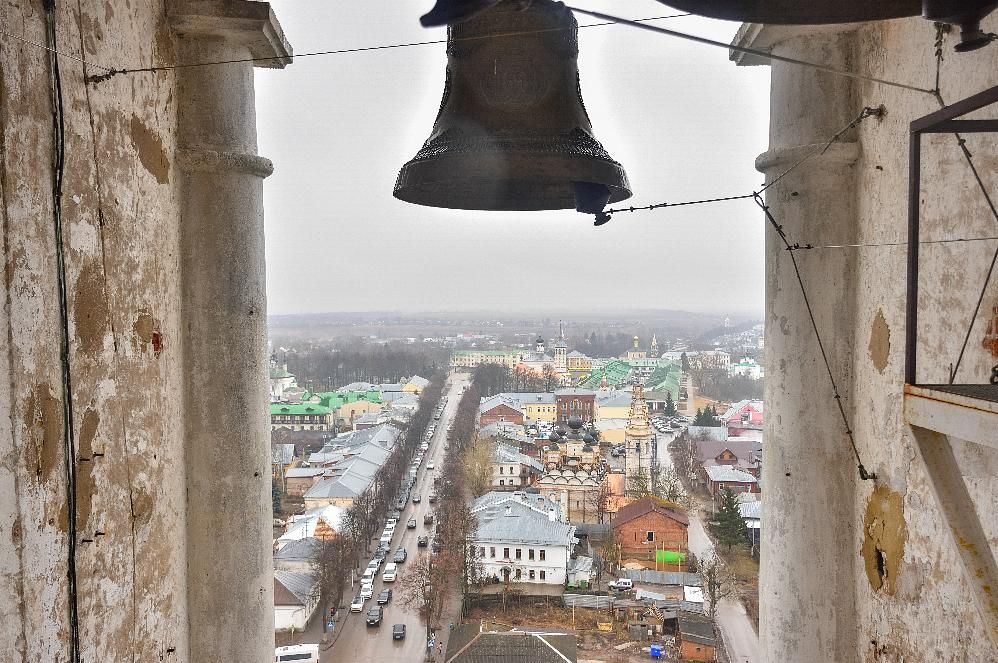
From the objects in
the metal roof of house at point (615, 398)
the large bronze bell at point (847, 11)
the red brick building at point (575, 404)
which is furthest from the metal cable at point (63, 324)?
the red brick building at point (575, 404)

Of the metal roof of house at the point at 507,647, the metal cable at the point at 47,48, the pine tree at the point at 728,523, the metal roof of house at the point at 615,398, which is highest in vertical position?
the metal cable at the point at 47,48

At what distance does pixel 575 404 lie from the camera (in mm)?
5590

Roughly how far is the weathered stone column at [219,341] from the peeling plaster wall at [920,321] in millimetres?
1675

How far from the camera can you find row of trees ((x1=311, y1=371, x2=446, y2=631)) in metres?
3.14

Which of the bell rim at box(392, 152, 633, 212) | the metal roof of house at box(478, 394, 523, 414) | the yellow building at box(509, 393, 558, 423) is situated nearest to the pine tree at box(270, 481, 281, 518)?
the bell rim at box(392, 152, 633, 212)

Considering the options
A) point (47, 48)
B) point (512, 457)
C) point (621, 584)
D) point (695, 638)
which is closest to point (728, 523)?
point (695, 638)

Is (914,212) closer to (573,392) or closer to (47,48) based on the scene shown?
(47,48)

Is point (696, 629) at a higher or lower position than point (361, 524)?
lower

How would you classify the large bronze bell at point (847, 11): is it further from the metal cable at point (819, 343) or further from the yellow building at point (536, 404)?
the yellow building at point (536, 404)

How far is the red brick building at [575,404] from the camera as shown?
5574mm

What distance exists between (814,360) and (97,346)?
183cm

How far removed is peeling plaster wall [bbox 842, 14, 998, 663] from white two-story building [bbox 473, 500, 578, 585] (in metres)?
2.13

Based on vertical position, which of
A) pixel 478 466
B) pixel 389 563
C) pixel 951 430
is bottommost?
pixel 389 563

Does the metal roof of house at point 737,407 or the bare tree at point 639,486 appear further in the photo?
the bare tree at point 639,486
